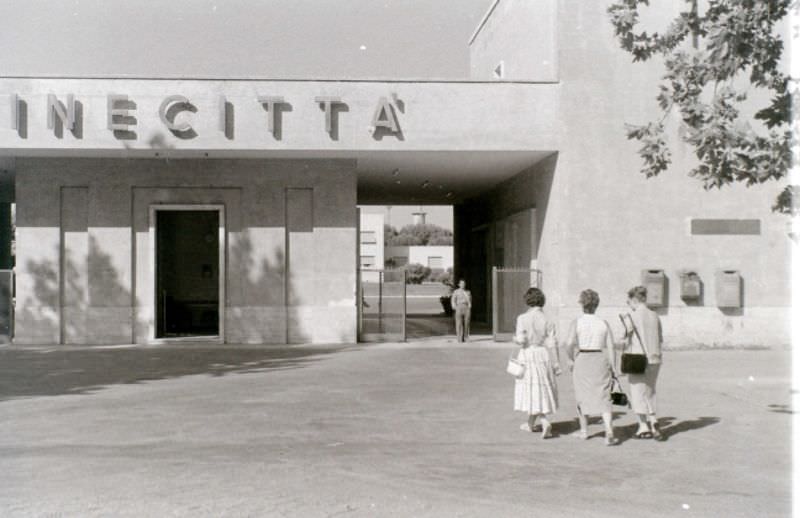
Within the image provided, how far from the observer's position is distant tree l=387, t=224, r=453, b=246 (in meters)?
117

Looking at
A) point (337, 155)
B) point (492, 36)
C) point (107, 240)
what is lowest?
point (107, 240)

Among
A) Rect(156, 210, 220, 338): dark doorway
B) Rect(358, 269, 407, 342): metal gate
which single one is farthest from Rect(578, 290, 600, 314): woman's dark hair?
Rect(156, 210, 220, 338): dark doorway

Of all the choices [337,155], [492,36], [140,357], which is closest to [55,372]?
[140,357]

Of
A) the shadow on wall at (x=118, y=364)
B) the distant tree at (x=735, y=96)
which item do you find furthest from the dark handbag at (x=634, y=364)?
the shadow on wall at (x=118, y=364)

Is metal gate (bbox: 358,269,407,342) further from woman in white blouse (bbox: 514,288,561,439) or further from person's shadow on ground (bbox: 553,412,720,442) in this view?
woman in white blouse (bbox: 514,288,561,439)

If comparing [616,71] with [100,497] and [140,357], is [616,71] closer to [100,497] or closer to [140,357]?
[140,357]

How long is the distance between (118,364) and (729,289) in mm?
13790

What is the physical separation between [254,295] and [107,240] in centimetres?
396

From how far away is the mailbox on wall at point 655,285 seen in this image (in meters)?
18.9

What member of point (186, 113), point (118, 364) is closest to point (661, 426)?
point (118, 364)

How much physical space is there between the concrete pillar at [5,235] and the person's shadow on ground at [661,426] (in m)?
24.6

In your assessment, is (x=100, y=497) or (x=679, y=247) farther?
(x=679, y=247)

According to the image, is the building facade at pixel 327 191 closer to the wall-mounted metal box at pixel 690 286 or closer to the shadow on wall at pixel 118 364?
the wall-mounted metal box at pixel 690 286

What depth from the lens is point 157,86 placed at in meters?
19.2
